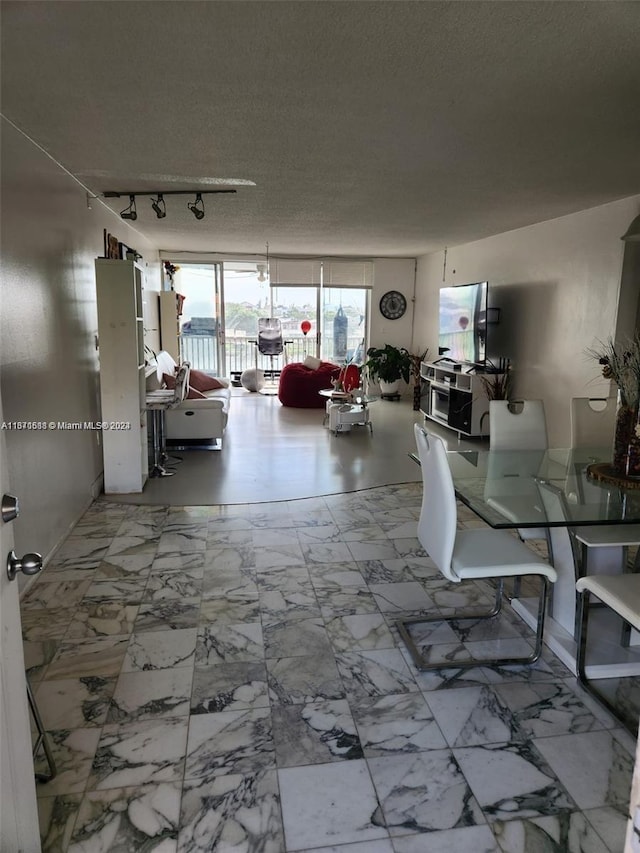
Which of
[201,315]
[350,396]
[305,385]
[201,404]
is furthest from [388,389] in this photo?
[201,404]

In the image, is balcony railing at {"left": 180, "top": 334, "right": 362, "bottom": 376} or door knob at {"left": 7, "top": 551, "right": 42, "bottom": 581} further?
balcony railing at {"left": 180, "top": 334, "right": 362, "bottom": 376}

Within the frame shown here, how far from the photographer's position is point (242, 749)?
1835 mm

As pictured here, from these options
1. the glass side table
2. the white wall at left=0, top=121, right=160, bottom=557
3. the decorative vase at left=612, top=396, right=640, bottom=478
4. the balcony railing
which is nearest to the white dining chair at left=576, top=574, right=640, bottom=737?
the decorative vase at left=612, top=396, right=640, bottom=478

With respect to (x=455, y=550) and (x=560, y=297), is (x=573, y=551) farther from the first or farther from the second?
(x=560, y=297)

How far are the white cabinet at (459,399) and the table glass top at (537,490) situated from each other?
310 cm

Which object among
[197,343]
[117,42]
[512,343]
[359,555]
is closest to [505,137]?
[117,42]

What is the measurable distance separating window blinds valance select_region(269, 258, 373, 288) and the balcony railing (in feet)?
3.40

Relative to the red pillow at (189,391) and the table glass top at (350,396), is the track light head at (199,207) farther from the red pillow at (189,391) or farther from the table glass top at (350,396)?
the table glass top at (350,396)

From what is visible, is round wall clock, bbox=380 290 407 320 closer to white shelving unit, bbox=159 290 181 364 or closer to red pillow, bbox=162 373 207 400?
white shelving unit, bbox=159 290 181 364

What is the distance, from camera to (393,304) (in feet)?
31.9

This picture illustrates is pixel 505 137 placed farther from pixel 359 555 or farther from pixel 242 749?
pixel 242 749

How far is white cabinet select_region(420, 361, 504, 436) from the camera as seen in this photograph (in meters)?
6.36

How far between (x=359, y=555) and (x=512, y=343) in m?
3.89

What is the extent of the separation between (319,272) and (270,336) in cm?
135
